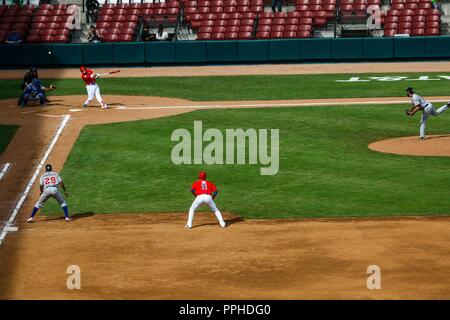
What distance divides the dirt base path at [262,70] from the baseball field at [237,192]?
102 inches

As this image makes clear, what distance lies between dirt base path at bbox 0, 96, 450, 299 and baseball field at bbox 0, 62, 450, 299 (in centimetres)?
6

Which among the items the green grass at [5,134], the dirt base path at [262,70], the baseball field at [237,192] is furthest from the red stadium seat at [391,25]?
the green grass at [5,134]

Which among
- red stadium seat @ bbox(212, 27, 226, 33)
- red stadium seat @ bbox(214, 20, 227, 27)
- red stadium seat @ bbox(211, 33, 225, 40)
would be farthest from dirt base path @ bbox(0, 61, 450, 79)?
red stadium seat @ bbox(214, 20, 227, 27)

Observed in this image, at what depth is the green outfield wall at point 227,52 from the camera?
5428cm

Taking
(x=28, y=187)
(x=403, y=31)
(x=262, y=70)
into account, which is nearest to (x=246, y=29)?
(x=262, y=70)

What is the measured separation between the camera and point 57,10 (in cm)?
6100

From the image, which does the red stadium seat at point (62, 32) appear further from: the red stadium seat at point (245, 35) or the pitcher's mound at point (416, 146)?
the pitcher's mound at point (416, 146)

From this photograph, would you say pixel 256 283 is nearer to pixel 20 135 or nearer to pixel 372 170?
pixel 372 170

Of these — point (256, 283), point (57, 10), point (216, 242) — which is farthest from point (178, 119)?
point (57, 10)

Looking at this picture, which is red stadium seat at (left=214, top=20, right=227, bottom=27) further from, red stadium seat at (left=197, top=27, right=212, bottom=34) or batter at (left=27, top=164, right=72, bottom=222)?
batter at (left=27, top=164, right=72, bottom=222)

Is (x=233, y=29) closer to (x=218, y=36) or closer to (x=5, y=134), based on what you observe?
(x=218, y=36)

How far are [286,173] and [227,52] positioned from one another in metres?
26.1

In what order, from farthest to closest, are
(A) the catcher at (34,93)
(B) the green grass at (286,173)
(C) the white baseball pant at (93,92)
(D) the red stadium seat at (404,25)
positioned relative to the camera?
(D) the red stadium seat at (404,25)
(A) the catcher at (34,93)
(C) the white baseball pant at (93,92)
(B) the green grass at (286,173)

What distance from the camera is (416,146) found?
109 ft
